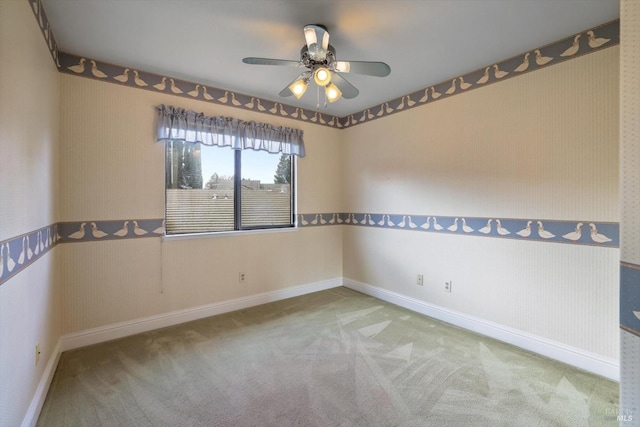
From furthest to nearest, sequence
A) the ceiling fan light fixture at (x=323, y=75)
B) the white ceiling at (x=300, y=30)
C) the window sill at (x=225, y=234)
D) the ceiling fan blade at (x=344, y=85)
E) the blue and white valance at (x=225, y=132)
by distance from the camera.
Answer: the window sill at (x=225, y=234) → the blue and white valance at (x=225, y=132) → the ceiling fan blade at (x=344, y=85) → the ceiling fan light fixture at (x=323, y=75) → the white ceiling at (x=300, y=30)

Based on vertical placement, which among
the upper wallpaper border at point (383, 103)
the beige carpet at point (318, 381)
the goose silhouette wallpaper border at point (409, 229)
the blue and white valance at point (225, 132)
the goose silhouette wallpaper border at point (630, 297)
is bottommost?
the beige carpet at point (318, 381)

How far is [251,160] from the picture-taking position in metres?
3.58

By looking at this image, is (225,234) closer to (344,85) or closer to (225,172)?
(225,172)

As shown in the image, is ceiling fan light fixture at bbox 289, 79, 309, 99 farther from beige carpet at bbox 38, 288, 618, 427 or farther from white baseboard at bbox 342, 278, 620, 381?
white baseboard at bbox 342, 278, 620, 381

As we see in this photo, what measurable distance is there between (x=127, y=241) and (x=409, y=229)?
9.89ft

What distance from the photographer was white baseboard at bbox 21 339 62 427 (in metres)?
1.60

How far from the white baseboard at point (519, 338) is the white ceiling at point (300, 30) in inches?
96.7

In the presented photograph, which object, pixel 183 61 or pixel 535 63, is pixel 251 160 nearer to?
pixel 183 61

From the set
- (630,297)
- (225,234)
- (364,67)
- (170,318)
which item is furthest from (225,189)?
(630,297)

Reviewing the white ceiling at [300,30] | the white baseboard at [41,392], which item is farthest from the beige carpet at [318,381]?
the white ceiling at [300,30]

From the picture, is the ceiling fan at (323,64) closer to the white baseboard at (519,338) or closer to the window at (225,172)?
the window at (225,172)

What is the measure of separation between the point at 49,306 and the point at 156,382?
1.00m

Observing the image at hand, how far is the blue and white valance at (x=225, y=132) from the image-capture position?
113 inches

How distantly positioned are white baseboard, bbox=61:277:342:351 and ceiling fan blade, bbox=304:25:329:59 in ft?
8.95
